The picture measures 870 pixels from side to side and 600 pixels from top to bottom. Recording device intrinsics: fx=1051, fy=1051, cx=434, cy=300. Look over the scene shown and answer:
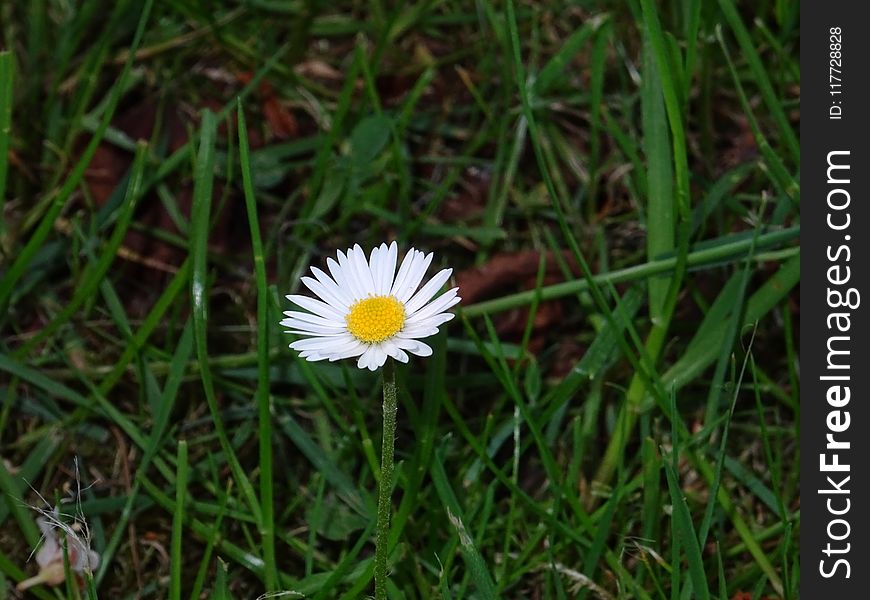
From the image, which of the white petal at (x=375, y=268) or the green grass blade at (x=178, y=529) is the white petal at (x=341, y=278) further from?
the green grass blade at (x=178, y=529)

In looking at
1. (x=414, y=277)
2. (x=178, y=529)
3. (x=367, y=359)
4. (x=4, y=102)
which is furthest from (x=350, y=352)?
(x=4, y=102)

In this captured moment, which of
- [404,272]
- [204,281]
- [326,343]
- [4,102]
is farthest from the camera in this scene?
[4,102]

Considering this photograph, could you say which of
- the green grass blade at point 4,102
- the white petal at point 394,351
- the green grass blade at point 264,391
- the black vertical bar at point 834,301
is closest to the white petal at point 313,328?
the white petal at point 394,351

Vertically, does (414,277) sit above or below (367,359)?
above

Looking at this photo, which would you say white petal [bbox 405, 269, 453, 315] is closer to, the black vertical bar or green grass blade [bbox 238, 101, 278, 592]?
green grass blade [bbox 238, 101, 278, 592]

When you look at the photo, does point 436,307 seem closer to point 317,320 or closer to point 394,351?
point 394,351

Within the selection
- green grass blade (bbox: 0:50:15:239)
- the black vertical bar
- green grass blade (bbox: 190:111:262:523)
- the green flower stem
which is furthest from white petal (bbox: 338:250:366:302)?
the black vertical bar

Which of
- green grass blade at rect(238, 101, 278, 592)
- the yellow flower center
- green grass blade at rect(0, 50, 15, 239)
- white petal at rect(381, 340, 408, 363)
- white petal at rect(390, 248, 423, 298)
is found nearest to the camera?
white petal at rect(381, 340, 408, 363)
